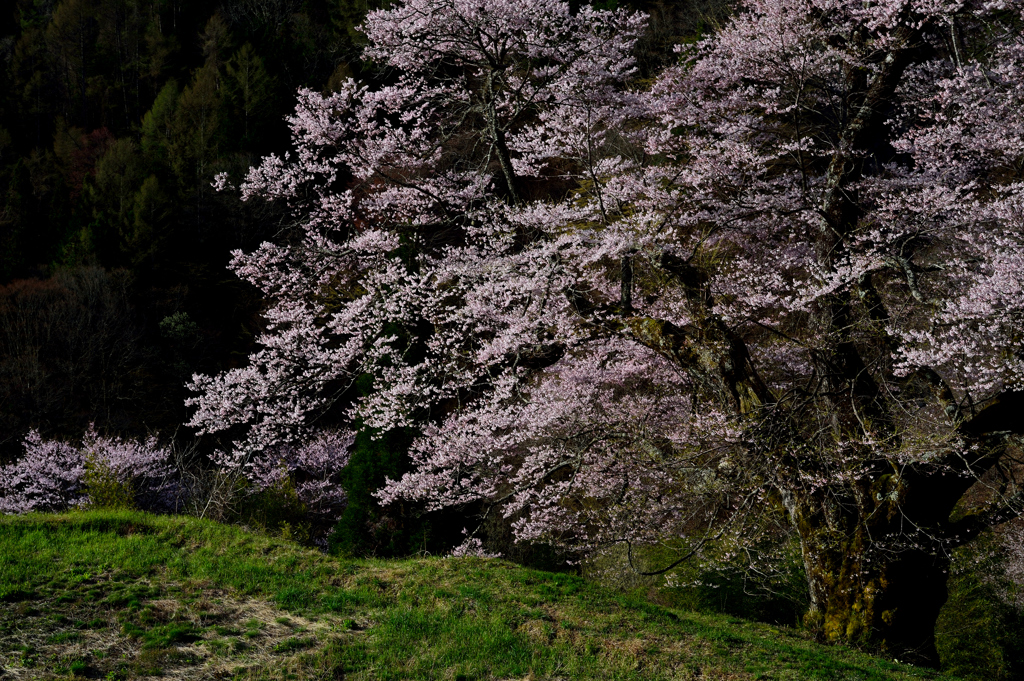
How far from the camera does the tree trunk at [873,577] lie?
278 inches

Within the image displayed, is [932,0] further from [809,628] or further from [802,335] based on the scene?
[809,628]

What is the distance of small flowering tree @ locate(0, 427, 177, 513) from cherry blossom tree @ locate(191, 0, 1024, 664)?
7.46 metres

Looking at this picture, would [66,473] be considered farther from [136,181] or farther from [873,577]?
[873,577]

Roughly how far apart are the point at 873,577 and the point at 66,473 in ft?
57.3

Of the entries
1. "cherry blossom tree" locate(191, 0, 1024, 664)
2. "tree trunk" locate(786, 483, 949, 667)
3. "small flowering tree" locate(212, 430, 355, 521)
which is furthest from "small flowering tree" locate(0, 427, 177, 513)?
"tree trunk" locate(786, 483, 949, 667)

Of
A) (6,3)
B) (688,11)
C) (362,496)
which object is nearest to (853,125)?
(362,496)

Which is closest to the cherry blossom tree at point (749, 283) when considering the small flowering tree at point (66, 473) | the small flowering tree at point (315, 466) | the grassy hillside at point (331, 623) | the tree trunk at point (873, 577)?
the tree trunk at point (873, 577)

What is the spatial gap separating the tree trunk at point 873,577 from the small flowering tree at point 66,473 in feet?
45.0

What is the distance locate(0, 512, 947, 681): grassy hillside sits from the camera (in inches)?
208

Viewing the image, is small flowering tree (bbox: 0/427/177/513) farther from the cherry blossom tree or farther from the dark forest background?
the cherry blossom tree

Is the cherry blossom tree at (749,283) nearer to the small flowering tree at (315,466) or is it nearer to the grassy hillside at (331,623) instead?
the grassy hillside at (331,623)

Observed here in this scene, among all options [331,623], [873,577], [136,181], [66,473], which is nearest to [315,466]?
[66,473]

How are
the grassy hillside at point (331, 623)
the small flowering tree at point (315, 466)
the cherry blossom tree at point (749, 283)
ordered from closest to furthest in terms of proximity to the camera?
the grassy hillside at point (331, 623)
the cherry blossom tree at point (749, 283)
the small flowering tree at point (315, 466)

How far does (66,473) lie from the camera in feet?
56.0
